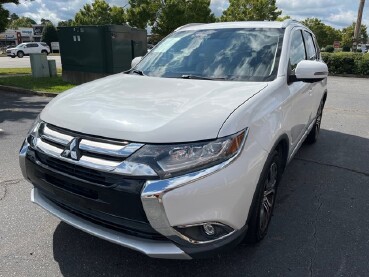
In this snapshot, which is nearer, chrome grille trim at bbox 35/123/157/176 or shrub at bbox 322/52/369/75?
Answer: chrome grille trim at bbox 35/123/157/176

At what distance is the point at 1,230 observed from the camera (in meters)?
3.18

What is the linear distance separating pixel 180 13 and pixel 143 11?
3.96m

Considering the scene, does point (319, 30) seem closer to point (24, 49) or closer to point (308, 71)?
point (24, 49)

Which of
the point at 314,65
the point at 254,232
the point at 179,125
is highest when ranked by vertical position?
the point at 314,65

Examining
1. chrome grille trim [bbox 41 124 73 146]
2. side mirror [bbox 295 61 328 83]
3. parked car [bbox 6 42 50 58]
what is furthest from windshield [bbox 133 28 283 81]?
parked car [bbox 6 42 50 58]

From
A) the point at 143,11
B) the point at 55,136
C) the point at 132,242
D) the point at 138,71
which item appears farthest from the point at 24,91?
the point at 143,11

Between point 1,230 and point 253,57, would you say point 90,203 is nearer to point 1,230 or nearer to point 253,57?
point 1,230

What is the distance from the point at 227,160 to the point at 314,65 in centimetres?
161

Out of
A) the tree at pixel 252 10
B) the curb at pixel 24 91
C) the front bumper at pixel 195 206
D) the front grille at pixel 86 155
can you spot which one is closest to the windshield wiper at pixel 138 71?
the front grille at pixel 86 155

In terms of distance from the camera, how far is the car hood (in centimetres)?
222

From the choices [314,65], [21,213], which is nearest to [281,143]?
[314,65]

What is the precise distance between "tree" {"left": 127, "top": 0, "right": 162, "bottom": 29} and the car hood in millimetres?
34636

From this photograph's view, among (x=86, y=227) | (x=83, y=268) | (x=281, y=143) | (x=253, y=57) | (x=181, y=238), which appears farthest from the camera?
(x=253, y=57)

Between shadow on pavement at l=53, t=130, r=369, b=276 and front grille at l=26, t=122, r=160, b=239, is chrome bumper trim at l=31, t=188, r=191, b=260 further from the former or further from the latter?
shadow on pavement at l=53, t=130, r=369, b=276
